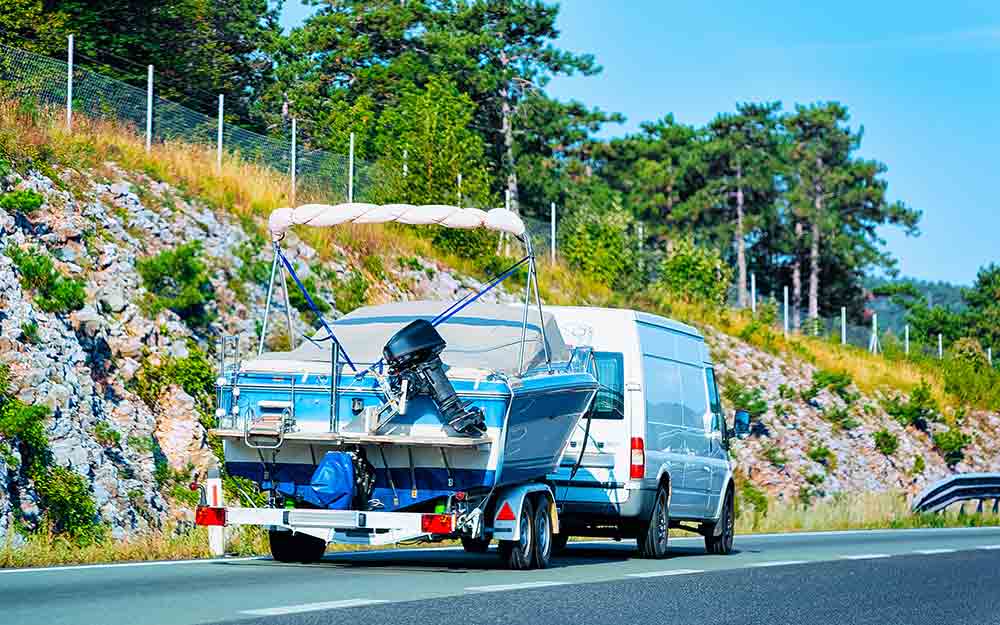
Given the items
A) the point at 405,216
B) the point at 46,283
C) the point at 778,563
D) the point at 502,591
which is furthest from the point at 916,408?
the point at 502,591

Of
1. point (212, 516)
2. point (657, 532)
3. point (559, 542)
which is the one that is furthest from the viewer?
point (559, 542)

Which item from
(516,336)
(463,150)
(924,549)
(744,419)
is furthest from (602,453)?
(463,150)

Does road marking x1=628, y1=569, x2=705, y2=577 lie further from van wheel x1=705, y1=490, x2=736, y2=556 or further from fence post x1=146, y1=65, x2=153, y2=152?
fence post x1=146, y1=65, x2=153, y2=152

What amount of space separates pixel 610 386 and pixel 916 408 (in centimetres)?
3879

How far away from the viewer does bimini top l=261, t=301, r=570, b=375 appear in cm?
1638

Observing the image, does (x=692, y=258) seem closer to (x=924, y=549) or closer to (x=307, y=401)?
(x=924, y=549)

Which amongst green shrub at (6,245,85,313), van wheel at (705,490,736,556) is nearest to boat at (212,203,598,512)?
van wheel at (705,490,736,556)

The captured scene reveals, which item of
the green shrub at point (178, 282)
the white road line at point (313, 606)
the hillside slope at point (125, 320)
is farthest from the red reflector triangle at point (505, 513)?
the green shrub at point (178, 282)

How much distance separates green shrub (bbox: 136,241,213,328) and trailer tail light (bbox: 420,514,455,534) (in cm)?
1250

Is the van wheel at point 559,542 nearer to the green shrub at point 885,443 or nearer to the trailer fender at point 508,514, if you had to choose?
the trailer fender at point 508,514

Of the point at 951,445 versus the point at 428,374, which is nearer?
the point at 428,374

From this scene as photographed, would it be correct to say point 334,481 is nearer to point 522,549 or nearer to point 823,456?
point 522,549

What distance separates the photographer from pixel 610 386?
18.8 meters

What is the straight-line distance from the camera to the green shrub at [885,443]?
51.6 m
